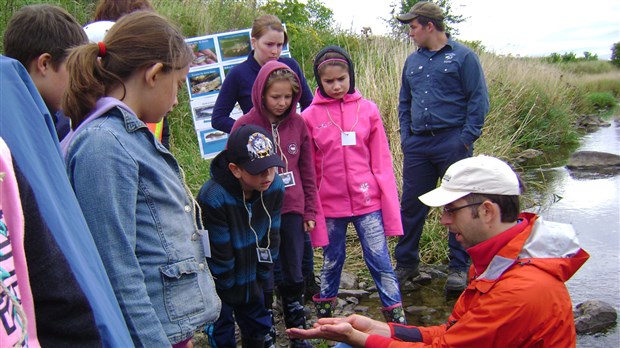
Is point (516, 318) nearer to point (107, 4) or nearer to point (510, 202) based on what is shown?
point (510, 202)

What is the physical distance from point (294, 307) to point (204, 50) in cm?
340

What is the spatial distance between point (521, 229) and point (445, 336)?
1.73 feet

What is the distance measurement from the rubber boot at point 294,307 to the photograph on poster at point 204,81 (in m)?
3.01

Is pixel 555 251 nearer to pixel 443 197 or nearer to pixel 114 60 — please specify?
pixel 443 197

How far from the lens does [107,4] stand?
3.50 meters

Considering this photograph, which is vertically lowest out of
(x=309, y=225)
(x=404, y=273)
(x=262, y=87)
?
(x=404, y=273)

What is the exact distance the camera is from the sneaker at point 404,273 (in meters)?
4.75

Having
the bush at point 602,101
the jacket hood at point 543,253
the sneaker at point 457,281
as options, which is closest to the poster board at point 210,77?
the sneaker at point 457,281

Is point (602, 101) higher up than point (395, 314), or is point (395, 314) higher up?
point (395, 314)

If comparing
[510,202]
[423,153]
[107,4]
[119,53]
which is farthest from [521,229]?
[107,4]

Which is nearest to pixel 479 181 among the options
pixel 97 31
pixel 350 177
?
pixel 350 177

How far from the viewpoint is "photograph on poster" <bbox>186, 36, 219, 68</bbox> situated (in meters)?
5.88

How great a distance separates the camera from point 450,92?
4.64 meters

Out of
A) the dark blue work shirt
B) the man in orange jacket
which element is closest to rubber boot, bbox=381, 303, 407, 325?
the man in orange jacket
